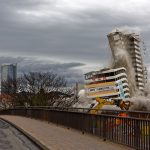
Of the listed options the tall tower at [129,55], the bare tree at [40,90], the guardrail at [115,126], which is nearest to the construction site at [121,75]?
the tall tower at [129,55]

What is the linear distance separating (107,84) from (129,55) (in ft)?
86.9

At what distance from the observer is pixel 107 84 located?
154 metres

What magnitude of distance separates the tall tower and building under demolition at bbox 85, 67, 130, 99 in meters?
7.89

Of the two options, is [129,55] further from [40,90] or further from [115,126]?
[115,126]

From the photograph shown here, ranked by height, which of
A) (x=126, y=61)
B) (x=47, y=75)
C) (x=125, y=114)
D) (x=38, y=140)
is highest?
(x=126, y=61)

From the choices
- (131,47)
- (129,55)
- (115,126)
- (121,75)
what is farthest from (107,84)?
(115,126)

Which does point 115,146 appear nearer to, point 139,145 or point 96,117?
point 139,145

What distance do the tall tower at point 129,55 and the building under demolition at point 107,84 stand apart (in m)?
7.89

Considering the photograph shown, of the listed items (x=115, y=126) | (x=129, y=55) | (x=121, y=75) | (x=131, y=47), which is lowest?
(x=115, y=126)

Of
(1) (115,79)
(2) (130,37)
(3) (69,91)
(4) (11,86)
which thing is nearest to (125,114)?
(3) (69,91)

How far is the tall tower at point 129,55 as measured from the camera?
167 metres

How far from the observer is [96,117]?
18.1 m

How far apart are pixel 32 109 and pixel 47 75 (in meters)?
31.1

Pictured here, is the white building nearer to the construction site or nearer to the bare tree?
the construction site
